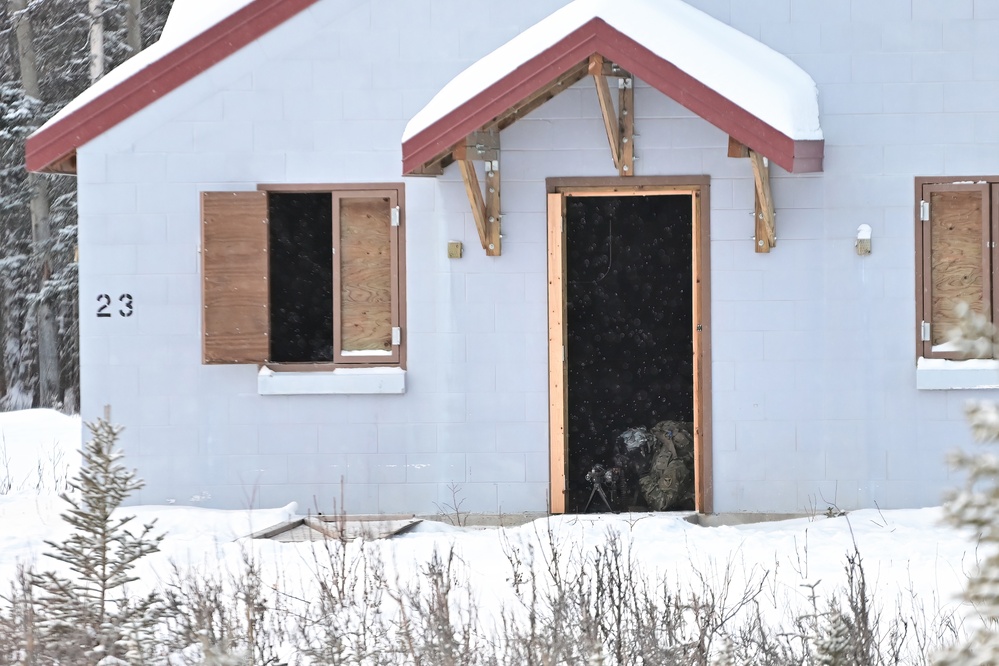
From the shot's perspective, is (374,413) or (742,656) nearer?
(742,656)

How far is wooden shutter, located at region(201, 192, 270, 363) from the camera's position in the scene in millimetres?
8211

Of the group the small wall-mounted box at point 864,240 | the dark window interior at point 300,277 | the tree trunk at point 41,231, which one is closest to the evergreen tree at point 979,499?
the small wall-mounted box at point 864,240

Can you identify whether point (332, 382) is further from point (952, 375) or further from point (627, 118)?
point (952, 375)

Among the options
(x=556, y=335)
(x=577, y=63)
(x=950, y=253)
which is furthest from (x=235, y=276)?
(x=950, y=253)

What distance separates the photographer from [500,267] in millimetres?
8367

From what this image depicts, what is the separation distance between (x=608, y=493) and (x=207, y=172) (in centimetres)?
431

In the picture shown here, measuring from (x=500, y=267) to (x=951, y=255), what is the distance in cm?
326

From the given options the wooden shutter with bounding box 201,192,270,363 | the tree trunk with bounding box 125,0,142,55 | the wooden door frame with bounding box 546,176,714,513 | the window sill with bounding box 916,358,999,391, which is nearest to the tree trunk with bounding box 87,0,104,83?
the tree trunk with bounding box 125,0,142,55

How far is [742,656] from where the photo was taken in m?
4.33

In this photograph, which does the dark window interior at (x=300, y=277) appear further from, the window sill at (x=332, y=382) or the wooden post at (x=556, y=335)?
the wooden post at (x=556, y=335)

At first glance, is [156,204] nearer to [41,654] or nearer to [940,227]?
[41,654]

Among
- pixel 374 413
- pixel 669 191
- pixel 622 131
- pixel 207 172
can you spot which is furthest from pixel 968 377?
pixel 207 172

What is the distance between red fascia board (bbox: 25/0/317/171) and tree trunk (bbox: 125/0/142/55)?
11957mm

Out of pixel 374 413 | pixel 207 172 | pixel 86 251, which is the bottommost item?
pixel 374 413
